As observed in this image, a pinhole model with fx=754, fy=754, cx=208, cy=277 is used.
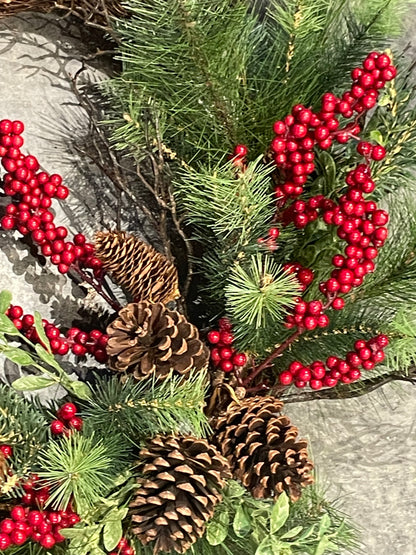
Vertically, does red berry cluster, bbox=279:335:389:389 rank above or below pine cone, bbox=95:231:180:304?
above

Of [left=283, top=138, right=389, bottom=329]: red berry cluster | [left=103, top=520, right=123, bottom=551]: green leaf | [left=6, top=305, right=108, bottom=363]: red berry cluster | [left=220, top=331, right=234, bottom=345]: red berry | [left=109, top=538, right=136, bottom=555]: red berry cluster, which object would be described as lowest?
[left=109, top=538, right=136, bottom=555]: red berry cluster

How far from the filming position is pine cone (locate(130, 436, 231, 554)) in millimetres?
583

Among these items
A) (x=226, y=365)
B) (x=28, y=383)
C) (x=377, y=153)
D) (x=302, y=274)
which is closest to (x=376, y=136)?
(x=377, y=153)

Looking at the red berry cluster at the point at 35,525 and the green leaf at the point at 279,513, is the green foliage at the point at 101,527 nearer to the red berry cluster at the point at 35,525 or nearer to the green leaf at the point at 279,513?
the red berry cluster at the point at 35,525

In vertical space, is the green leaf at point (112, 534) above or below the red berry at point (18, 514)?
above

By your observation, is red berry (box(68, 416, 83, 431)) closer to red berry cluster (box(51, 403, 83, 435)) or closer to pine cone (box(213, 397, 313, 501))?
red berry cluster (box(51, 403, 83, 435))

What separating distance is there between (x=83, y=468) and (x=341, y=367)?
0.24 meters

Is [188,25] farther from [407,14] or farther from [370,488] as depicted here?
[370,488]


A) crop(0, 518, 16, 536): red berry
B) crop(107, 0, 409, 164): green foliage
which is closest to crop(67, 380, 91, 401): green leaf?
crop(0, 518, 16, 536): red berry

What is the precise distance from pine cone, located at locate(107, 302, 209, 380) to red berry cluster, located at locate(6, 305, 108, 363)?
0.06 metres

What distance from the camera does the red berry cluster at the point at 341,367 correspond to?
2.11 ft

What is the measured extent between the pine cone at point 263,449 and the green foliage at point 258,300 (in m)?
0.06

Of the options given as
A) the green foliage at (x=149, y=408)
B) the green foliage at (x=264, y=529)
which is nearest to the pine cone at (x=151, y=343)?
the green foliage at (x=149, y=408)

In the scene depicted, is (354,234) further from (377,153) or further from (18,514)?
(18,514)
